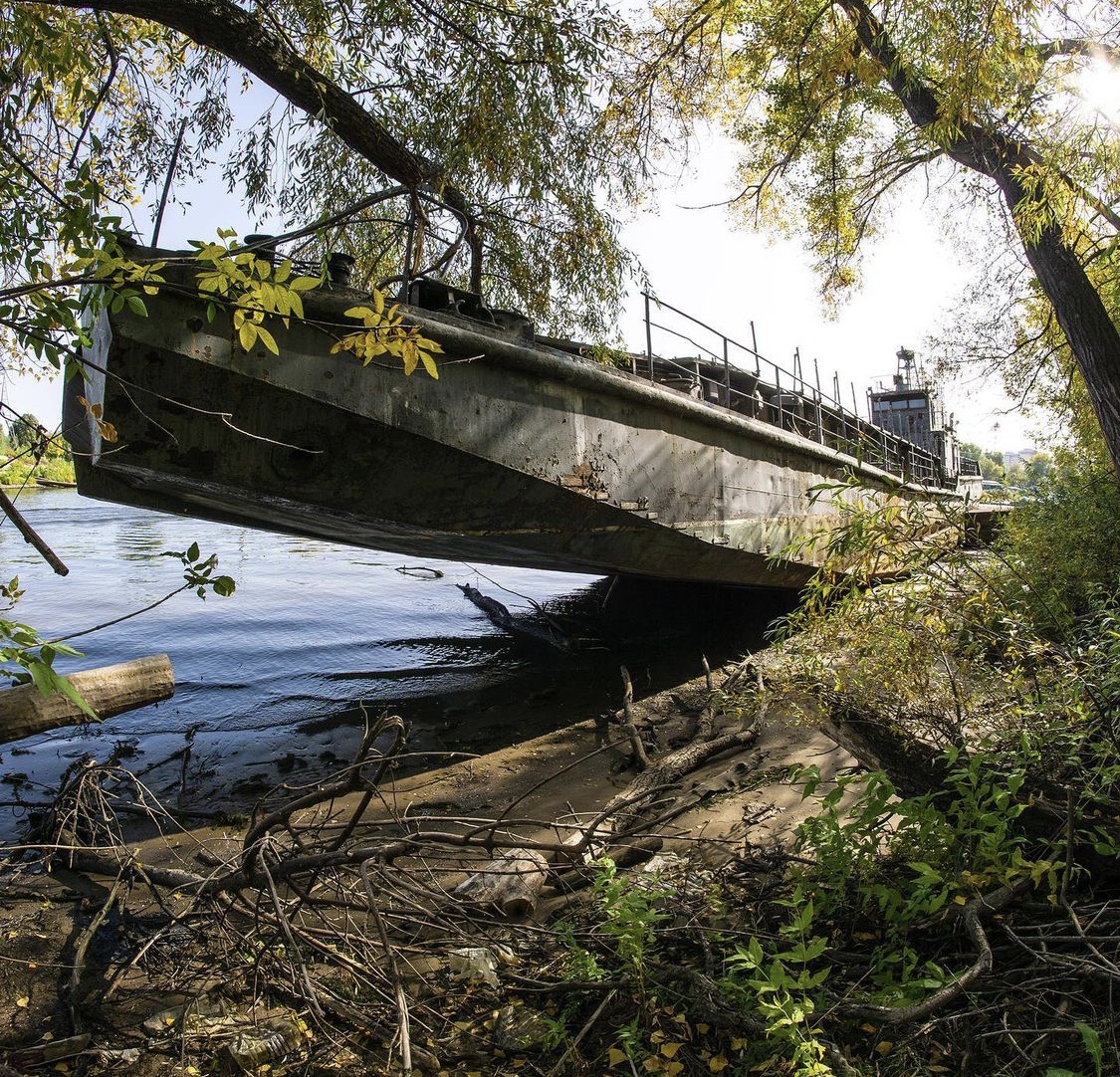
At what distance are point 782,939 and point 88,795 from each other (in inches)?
126

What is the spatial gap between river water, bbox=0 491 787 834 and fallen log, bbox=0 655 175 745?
394mm

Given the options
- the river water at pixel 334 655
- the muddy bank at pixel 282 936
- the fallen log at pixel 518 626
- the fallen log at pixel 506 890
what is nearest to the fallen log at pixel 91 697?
the river water at pixel 334 655

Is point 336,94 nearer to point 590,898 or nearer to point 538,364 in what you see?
point 538,364

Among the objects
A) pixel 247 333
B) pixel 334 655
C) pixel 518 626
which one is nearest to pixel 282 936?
pixel 247 333

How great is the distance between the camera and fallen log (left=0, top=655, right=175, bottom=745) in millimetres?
4805

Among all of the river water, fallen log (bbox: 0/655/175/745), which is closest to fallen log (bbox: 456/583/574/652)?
the river water

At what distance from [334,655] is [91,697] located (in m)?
3.54

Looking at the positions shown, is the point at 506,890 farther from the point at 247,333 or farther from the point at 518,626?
the point at 518,626

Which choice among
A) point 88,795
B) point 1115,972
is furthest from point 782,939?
point 88,795

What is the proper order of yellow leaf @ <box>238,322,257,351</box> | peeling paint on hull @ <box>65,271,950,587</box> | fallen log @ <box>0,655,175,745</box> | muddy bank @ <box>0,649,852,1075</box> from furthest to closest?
fallen log @ <box>0,655,175,745</box>
peeling paint on hull @ <box>65,271,950,587</box>
muddy bank @ <box>0,649,852,1075</box>
yellow leaf @ <box>238,322,257,351</box>

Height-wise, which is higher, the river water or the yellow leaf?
the yellow leaf

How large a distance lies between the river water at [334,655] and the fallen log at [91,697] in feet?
1.29

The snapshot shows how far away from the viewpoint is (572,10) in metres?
5.55

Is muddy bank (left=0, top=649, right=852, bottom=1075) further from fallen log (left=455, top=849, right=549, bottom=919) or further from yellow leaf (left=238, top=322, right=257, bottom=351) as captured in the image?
yellow leaf (left=238, top=322, right=257, bottom=351)
